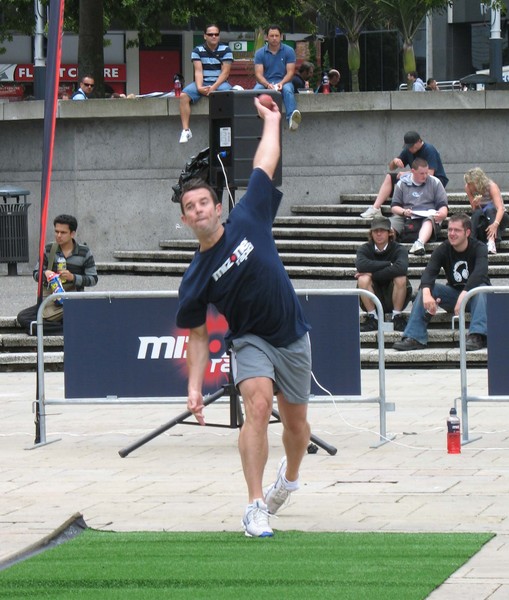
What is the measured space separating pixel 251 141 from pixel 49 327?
291 cm

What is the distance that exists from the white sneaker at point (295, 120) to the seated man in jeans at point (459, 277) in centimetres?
609

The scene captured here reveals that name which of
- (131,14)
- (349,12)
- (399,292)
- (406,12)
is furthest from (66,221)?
(349,12)

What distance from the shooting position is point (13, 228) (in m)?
19.6

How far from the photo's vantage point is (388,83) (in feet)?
197

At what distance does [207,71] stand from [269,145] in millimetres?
13081

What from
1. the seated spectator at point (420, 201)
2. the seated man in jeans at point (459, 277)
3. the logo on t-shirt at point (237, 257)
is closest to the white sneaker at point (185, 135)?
the seated spectator at point (420, 201)

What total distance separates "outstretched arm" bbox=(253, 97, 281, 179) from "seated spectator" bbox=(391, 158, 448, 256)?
1021cm

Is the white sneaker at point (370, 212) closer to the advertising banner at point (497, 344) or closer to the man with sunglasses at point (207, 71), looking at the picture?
the man with sunglasses at point (207, 71)

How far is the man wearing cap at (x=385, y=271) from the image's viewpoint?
1445 cm

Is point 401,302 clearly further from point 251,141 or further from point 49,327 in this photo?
point 49,327

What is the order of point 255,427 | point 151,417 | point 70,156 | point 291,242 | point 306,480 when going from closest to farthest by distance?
point 255,427
point 306,480
point 151,417
point 291,242
point 70,156

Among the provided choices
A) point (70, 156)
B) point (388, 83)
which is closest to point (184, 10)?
point (70, 156)

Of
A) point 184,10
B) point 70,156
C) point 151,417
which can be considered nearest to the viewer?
point 151,417

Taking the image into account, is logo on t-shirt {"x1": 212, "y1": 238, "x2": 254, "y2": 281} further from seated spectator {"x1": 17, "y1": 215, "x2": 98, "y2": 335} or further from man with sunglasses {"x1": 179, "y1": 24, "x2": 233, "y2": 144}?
man with sunglasses {"x1": 179, "y1": 24, "x2": 233, "y2": 144}
